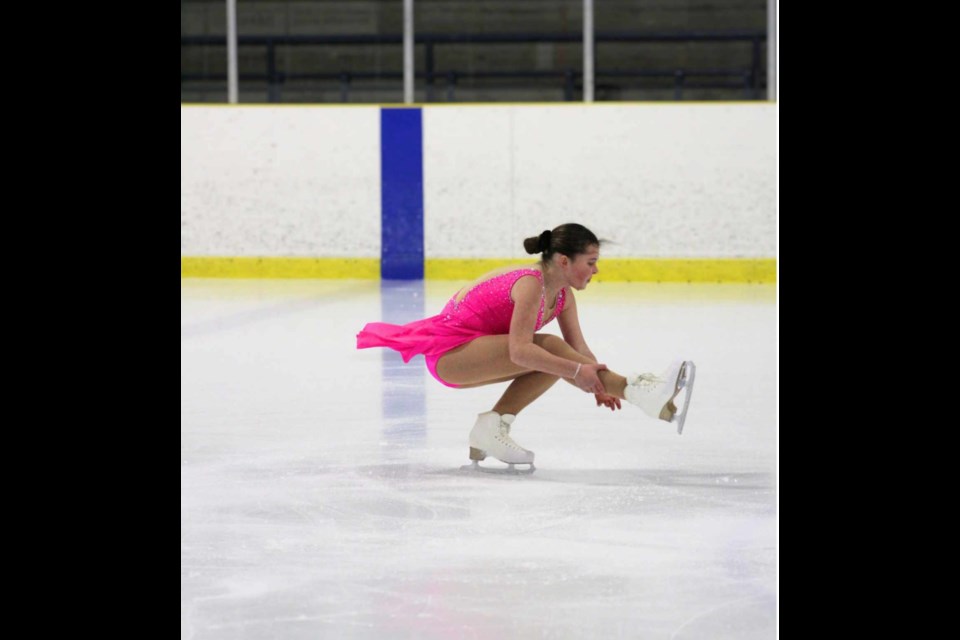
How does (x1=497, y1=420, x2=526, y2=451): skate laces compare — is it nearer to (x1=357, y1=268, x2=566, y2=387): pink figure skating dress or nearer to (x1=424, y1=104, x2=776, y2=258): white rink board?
(x1=357, y1=268, x2=566, y2=387): pink figure skating dress

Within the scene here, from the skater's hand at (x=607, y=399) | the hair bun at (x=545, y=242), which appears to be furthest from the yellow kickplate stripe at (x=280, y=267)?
the skater's hand at (x=607, y=399)

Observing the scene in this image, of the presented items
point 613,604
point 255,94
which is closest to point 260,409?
point 613,604

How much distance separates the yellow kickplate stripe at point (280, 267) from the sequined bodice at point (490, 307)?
254 inches

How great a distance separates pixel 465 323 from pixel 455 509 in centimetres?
76

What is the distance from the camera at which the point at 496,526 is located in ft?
9.62

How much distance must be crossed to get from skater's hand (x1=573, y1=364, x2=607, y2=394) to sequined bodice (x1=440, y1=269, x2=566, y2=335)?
0.88 ft

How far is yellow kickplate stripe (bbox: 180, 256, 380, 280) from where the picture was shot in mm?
10195

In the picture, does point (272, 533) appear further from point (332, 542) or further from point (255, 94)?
point (255, 94)

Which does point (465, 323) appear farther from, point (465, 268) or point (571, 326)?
point (465, 268)

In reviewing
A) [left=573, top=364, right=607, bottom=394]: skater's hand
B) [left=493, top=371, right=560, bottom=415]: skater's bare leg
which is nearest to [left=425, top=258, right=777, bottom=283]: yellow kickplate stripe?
[left=493, top=371, right=560, bottom=415]: skater's bare leg

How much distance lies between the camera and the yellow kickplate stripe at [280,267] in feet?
33.4

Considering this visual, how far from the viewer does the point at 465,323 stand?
3734mm
